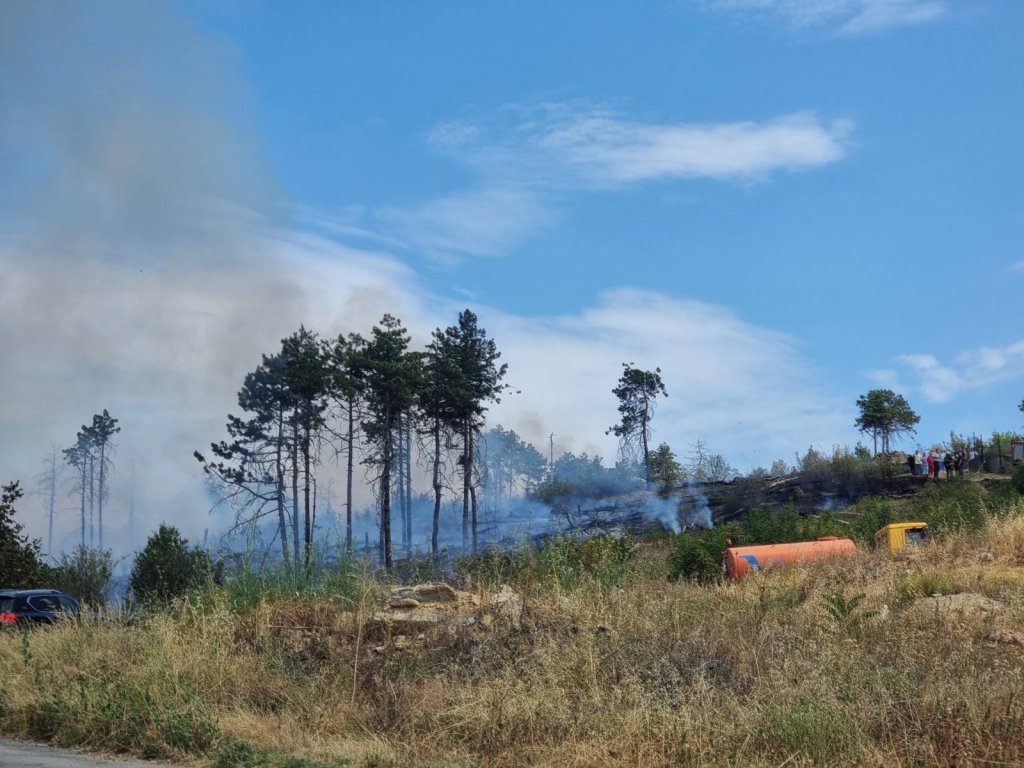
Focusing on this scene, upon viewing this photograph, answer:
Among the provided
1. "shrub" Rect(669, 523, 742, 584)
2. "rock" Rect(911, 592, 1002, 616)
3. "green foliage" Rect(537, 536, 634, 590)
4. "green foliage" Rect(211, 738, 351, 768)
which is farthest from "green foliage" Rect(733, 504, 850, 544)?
"green foliage" Rect(211, 738, 351, 768)

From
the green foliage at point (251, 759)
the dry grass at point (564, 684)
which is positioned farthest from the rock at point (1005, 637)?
the green foliage at point (251, 759)

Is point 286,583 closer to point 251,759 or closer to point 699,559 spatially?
point 251,759

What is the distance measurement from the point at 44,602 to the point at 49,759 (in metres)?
12.4

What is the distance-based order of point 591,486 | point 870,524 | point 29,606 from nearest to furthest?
point 29,606, point 870,524, point 591,486

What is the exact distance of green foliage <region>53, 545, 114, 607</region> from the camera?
31250 mm

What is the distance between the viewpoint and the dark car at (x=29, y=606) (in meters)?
19.7

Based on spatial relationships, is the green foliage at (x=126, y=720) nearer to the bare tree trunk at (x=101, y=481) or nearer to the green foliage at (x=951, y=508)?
the green foliage at (x=951, y=508)

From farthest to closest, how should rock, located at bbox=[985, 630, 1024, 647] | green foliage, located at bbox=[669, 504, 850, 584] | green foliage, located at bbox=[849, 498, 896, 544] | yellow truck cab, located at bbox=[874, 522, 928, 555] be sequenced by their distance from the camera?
green foliage, located at bbox=[849, 498, 896, 544]
yellow truck cab, located at bbox=[874, 522, 928, 555]
green foliage, located at bbox=[669, 504, 850, 584]
rock, located at bbox=[985, 630, 1024, 647]

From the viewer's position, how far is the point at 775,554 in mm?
22031

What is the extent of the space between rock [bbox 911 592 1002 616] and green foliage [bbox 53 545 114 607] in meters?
25.0

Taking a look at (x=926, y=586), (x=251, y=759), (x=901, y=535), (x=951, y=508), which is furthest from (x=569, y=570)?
(x=951, y=508)

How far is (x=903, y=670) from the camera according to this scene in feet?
32.4

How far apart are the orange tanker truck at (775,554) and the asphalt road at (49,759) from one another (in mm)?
14526

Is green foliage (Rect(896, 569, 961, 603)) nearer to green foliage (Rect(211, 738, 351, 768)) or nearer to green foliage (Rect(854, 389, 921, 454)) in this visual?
green foliage (Rect(211, 738, 351, 768))
